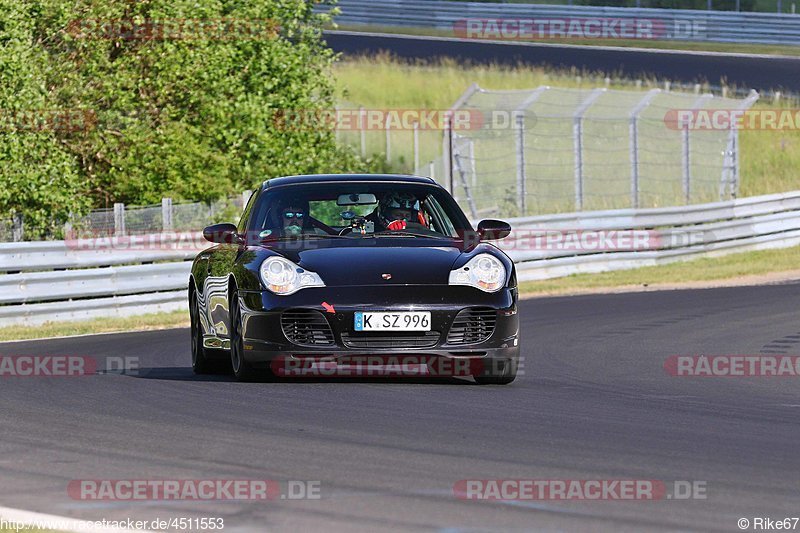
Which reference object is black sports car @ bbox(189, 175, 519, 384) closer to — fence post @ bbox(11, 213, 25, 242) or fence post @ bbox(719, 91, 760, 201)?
fence post @ bbox(11, 213, 25, 242)

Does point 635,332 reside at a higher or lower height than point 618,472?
lower

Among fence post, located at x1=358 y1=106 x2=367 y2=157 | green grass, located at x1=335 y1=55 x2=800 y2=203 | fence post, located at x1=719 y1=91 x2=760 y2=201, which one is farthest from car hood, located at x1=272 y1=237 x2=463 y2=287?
fence post, located at x1=358 y1=106 x2=367 y2=157

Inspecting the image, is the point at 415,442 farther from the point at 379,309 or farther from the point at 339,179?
the point at 339,179

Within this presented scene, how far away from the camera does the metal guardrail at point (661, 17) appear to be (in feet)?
146

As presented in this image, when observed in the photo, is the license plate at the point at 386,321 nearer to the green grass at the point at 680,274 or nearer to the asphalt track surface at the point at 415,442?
the asphalt track surface at the point at 415,442

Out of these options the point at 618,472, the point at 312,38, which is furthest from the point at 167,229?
the point at 618,472

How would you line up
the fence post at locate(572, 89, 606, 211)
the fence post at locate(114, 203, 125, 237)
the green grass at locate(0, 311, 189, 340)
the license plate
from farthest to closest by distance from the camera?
the fence post at locate(572, 89, 606, 211)
the fence post at locate(114, 203, 125, 237)
the green grass at locate(0, 311, 189, 340)
the license plate

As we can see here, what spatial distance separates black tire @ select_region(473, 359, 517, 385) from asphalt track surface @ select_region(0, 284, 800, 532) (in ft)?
0.38

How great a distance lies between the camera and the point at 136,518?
5816 mm

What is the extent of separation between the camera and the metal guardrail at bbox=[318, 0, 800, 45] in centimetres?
4459

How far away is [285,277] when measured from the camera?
10094 millimetres

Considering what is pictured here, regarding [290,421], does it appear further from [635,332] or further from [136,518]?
[635,332]

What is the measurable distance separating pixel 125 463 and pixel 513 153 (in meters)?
30.0

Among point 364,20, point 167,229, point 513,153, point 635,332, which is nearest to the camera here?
point 635,332
